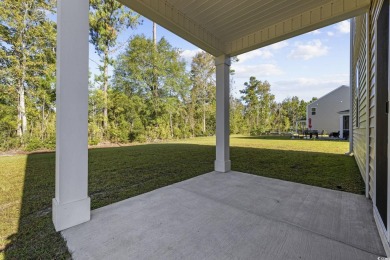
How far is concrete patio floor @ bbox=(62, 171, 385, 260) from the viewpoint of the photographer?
1.49 meters

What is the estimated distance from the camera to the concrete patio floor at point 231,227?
4.87 ft

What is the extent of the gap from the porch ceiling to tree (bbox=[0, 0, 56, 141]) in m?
8.62

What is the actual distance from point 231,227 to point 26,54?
10.9 metres

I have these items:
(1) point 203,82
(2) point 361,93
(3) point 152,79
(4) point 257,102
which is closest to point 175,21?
(2) point 361,93

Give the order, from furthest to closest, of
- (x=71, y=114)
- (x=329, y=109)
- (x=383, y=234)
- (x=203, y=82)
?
1. (x=203, y=82)
2. (x=329, y=109)
3. (x=71, y=114)
4. (x=383, y=234)

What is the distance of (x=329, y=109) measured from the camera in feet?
62.6

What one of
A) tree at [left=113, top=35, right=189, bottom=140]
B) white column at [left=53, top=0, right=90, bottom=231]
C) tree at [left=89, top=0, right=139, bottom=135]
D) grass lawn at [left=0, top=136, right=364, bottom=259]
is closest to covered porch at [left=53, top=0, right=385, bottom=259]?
white column at [left=53, top=0, right=90, bottom=231]

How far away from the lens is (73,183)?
1858 mm

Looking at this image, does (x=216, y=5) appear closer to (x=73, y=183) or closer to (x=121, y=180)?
(x=73, y=183)

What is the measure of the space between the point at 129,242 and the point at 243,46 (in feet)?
12.2

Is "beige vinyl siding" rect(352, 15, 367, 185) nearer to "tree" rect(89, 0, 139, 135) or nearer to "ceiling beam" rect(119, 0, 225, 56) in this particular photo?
"ceiling beam" rect(119, 0, 225, 56)

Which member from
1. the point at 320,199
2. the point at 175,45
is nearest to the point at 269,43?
the point at 320,199

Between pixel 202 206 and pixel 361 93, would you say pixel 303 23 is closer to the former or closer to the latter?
pixel 361 93

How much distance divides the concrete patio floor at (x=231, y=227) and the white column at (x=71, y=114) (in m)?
0.22
